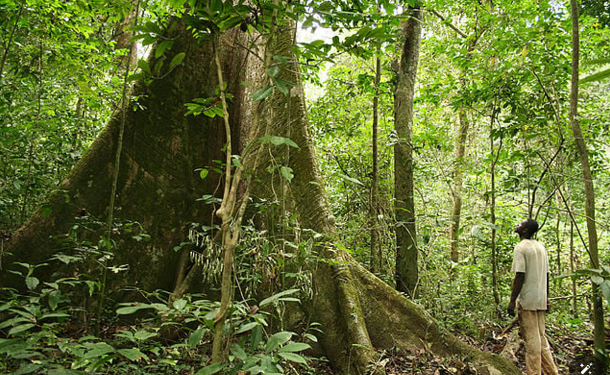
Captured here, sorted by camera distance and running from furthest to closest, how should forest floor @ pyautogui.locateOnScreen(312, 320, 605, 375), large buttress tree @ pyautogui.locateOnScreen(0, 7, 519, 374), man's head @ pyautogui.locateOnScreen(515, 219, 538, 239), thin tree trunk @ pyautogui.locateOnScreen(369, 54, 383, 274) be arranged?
1. thin tree trunk @ pyautogui.locateOnScreen(369, 54, 383, 274)
2. man's head @ pyautogui.locateOnScreen(515, 219, 538, 239)
3. large buttress tree @ pyautogui.locateOnScreen(0, 7, 519, 374)
4. forest floor @ pyautogui.locateOnScreen(312, 320, 605, 375)

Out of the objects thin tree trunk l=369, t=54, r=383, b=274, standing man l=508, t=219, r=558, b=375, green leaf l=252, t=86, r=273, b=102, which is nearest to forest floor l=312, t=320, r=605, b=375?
standing man l=508, t=219, r=558, b=375

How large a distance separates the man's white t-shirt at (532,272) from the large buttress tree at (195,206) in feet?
2.26

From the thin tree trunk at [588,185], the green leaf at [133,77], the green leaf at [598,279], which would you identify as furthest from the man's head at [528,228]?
the green leaf at [133,77]

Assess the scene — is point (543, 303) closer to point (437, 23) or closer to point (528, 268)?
point (528, 268)

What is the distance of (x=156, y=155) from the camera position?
4.33 meters

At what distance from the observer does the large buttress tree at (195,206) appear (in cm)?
351

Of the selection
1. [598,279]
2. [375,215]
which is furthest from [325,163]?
[598,279]

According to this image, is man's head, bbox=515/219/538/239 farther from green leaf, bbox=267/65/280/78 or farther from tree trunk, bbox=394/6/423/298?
green leaf, bbox=267/65/280/78

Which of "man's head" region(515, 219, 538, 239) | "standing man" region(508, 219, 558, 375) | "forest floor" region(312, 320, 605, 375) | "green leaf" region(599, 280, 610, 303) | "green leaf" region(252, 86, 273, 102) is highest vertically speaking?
"green leaf" region(252, 86, 273, 102)

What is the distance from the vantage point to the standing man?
3.96m

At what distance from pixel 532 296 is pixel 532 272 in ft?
0.81

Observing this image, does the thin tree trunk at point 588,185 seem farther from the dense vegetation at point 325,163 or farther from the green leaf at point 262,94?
the green leaf at point 262,94

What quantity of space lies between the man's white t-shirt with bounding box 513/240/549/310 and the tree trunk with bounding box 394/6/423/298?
4.73ft

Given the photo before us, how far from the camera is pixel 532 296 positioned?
13.0ft
